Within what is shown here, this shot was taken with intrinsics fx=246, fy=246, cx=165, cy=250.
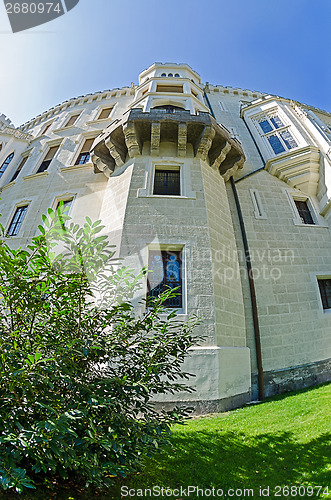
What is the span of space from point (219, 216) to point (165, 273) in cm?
345

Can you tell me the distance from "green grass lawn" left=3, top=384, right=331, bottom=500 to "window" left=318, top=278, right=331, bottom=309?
5.19 m

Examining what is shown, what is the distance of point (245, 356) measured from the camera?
754 cm

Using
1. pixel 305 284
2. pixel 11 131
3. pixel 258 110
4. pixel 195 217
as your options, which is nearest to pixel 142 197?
pixel 195 217

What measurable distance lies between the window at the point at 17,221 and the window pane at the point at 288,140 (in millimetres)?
14990

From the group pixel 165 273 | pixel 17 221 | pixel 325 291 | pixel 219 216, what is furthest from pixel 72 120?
pixel 325 291

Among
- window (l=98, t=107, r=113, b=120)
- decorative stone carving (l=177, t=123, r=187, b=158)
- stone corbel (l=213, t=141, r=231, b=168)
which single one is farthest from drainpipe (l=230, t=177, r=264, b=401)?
window (l=98, t=107, r=113, b=120)

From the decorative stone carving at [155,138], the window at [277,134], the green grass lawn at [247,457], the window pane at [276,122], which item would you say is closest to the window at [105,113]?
the decorative stone carving at [155,138]

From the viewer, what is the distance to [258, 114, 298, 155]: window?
1379 centimetres

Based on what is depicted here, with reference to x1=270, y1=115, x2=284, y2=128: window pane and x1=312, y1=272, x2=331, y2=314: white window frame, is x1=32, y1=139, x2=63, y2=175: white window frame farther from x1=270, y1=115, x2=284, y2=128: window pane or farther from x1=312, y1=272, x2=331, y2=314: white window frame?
x1=312, y1=272, x2=331, y2=314: white window frame

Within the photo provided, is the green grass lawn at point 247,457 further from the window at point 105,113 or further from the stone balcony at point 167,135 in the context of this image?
the window at point 105,113

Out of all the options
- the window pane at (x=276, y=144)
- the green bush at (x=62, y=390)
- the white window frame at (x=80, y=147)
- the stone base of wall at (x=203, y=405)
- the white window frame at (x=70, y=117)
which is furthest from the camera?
the white window frame at (x=70, y=117)

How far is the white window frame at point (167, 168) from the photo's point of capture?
31.0ft

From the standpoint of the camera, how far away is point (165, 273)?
7.99 m

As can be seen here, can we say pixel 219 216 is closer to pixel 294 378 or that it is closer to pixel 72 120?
pixel 294 378
